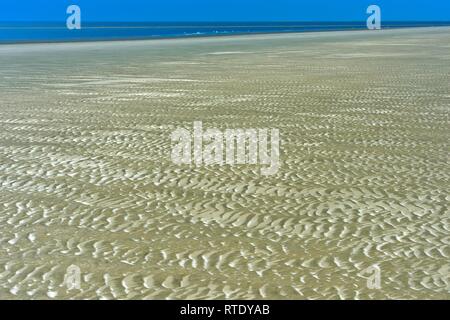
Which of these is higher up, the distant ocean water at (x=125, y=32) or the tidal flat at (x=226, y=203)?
the distant ocean water at (x=125, y=32)

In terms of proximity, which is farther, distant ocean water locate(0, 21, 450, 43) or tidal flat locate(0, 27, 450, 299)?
distant ocean water locate(0, 21, 450, 43)

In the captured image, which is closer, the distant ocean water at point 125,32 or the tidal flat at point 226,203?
the tidal flat at point 226,203

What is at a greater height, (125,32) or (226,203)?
(125,32)

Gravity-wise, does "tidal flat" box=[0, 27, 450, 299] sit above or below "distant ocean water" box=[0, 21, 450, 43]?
below

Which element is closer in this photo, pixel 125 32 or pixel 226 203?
pixel 226 203

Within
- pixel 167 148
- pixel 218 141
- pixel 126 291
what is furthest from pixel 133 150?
pixel 126 291

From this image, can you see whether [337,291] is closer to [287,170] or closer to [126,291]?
[126,291]
